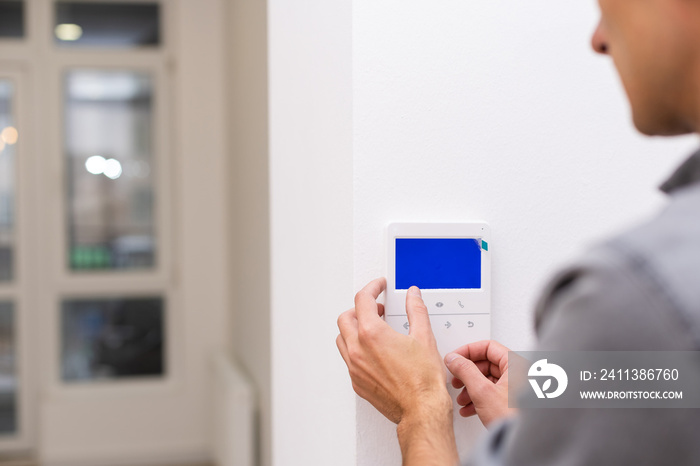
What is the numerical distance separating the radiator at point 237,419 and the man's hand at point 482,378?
7.58 ft

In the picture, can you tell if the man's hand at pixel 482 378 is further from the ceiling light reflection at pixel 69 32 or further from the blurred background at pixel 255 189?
the ceiling light reflection at pixel 69 32

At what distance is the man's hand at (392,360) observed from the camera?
69cm

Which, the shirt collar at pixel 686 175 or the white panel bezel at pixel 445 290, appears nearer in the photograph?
the shirt collar at pixel 686 175

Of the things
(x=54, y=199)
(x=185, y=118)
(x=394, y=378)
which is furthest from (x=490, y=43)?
(x=54, y=199)

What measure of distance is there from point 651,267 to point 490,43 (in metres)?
0.59

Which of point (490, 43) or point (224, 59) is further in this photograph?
point (224, 59)

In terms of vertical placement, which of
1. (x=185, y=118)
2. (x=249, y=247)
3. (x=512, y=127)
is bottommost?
(x=249, y=247)

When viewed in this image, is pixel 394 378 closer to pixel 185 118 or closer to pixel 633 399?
pixel 633 399

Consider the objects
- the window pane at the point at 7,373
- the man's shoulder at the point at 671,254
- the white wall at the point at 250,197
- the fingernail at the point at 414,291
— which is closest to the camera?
the man's shoulder at the point at 671,254

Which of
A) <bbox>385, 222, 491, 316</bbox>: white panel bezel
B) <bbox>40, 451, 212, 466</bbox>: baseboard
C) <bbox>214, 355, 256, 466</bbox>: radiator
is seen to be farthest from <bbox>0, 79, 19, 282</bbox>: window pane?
<bbox>385, 222, 491, 316</bbox>: white panel bezel

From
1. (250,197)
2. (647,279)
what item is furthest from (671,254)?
(250,197)

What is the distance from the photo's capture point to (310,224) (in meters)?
1.00

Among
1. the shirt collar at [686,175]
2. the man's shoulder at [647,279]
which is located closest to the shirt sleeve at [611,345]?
the man's shoulder at [647,279]

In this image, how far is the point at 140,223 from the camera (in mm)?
3975
